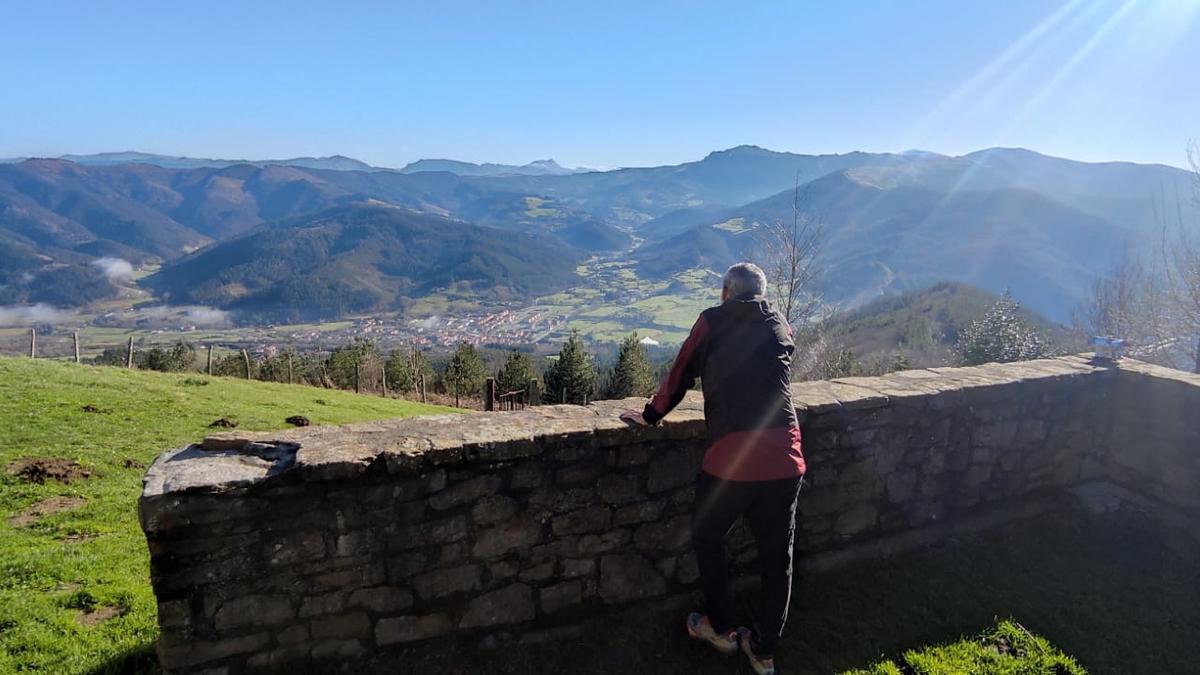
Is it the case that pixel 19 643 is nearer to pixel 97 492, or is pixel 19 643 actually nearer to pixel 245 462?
pixel 245 462

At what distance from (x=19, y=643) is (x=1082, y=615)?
7498mm

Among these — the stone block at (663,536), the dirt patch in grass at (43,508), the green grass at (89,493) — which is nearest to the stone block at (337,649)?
the green grass at (89,493)

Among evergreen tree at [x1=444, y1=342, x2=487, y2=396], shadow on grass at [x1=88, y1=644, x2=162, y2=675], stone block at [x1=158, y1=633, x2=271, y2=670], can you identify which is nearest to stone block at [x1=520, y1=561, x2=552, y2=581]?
stone block at [x1=158, y1=633, x2=271, y2=670]

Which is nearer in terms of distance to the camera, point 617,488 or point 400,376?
point 617,488

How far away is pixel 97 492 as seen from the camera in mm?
7688

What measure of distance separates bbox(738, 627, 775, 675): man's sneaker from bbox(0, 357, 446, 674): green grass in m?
3.73

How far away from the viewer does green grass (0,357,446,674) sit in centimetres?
395

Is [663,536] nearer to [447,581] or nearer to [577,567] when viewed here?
[577,567]

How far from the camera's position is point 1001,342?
3538 centimetres

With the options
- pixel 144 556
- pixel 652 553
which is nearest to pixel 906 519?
pixel 652 553

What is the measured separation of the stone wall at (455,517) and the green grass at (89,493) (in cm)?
124

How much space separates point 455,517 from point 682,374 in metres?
1.66

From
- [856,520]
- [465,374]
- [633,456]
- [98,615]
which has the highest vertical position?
[633,456]

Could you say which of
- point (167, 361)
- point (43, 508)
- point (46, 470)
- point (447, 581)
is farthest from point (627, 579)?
point (167, 361)
